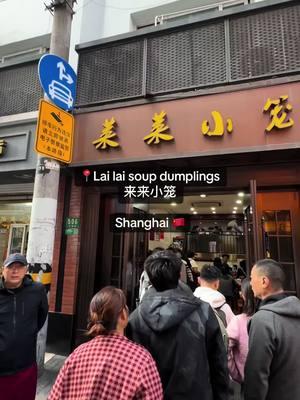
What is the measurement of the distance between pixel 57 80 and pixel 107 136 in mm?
1138

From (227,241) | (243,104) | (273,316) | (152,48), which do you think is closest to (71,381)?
(273,316)

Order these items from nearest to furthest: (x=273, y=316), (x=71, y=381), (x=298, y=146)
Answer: (x=71, y=381) < (x=273, y=316) < (x=298, y=146)

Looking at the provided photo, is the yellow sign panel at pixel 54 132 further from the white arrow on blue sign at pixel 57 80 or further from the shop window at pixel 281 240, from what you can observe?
the shop window at pixel 281 240

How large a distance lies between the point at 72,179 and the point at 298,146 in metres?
4.03

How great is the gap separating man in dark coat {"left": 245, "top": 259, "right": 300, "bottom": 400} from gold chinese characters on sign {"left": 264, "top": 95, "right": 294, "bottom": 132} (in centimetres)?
286

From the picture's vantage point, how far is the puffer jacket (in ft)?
8.79

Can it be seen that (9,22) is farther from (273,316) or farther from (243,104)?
(273,316)

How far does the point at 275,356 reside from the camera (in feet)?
6.42

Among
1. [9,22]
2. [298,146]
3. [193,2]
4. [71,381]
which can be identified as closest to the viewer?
[71,381]

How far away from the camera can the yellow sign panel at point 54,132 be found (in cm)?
401

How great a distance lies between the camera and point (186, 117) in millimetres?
4699

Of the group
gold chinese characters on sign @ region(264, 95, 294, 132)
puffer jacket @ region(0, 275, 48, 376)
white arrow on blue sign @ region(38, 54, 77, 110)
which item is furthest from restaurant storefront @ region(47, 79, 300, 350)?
puffer jacket @ region(0, 275, 48, 376)

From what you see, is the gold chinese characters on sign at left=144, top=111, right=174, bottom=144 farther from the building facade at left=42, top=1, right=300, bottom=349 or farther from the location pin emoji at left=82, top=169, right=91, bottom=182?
the location pin emoji at left=82, top=169, right=91, bottom=182

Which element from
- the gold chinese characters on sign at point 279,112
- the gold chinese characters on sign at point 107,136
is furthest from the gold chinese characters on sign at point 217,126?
the gold chinese characters on sign at point 107,136
